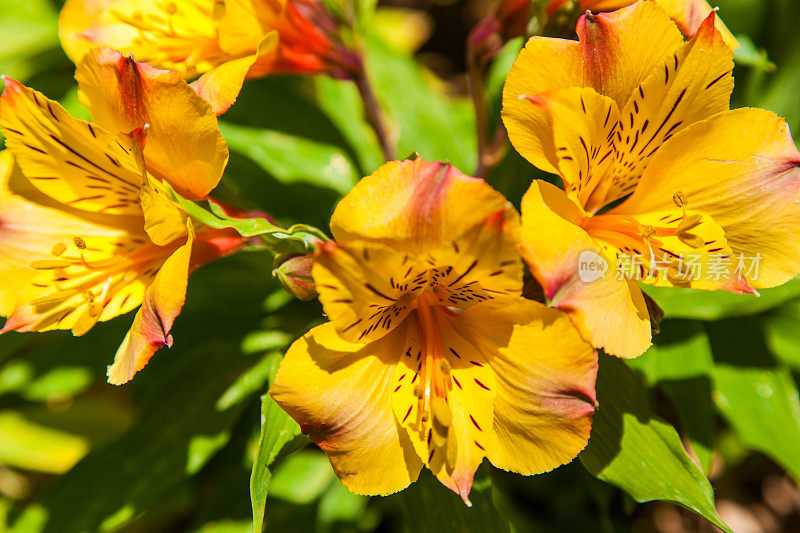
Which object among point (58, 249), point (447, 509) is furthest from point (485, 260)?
Answer: point (58, 249)

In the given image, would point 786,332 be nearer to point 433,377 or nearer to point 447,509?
point 447,509

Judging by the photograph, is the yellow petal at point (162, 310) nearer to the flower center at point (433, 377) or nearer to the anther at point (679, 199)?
the flower center at point (433, 377)

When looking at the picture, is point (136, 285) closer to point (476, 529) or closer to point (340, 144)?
point (476, 529)

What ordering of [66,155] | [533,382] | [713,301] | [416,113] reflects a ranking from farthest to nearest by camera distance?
[416,113] → [713,301] → [66,155] → [533,382]

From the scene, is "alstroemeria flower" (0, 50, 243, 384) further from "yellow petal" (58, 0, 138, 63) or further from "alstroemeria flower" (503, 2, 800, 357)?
"alstroemeria flower" (503, 2, 800, 357)

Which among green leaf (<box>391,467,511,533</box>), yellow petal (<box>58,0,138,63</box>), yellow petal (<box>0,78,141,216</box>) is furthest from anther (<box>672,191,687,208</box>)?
yellow petal (<box>58,0,138,63</box>)

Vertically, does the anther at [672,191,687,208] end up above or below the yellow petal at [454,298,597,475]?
above

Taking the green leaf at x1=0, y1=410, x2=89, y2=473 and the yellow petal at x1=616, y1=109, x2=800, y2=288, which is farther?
the green leaf at x1=0, y1=410, x2=89, y2=473

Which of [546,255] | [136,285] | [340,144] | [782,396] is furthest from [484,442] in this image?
[340,144]
